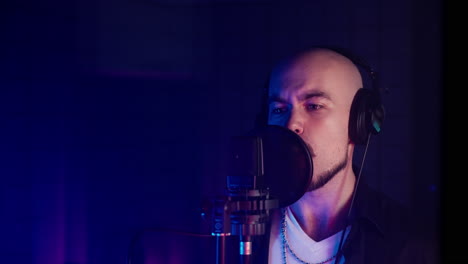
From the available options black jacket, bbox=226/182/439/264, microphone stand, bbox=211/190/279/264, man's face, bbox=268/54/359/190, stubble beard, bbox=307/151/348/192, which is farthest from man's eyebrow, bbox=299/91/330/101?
microphone stand, bbox=211/190/279/264

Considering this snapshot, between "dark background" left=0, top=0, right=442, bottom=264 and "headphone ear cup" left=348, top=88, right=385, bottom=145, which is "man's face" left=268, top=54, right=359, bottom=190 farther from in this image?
"dark background" left=0, top=0, right=442, bottom=264

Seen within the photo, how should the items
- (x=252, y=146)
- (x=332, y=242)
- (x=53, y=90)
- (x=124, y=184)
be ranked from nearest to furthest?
(x=252, y=146)
(x=332, y=242)
(x=53, y=90)
(x=124, y=184)

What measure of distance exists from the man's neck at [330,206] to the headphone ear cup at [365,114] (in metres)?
0.15

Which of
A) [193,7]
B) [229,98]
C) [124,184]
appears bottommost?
[124,184]

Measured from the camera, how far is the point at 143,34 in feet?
5.85

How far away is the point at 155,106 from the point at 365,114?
825 millimetres

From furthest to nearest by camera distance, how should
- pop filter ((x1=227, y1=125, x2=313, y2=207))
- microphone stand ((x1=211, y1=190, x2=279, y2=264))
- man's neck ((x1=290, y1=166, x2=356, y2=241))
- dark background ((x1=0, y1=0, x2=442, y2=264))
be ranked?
dark background ((x1=0, y1=0, x2=442, y2=264)) < man's neck ((x1=290, y1=166, x2=356, y2=241)) < pop filter ((x1=227, y1=125, x2=313, y2=207)) < microphone stand ((x1=211, y1=190, x2=279, y2=264))

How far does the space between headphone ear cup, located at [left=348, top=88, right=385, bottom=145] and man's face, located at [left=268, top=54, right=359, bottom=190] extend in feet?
0.14

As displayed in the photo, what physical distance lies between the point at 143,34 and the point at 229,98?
42 cm

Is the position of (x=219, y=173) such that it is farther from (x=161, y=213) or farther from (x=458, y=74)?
(x=458, y=74)

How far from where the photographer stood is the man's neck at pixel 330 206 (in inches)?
56.3

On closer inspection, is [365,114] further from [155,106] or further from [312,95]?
[155,106]

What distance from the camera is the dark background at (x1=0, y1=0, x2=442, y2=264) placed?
1.53 meters

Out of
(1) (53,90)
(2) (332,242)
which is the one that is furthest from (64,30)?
(2) (332,242)
